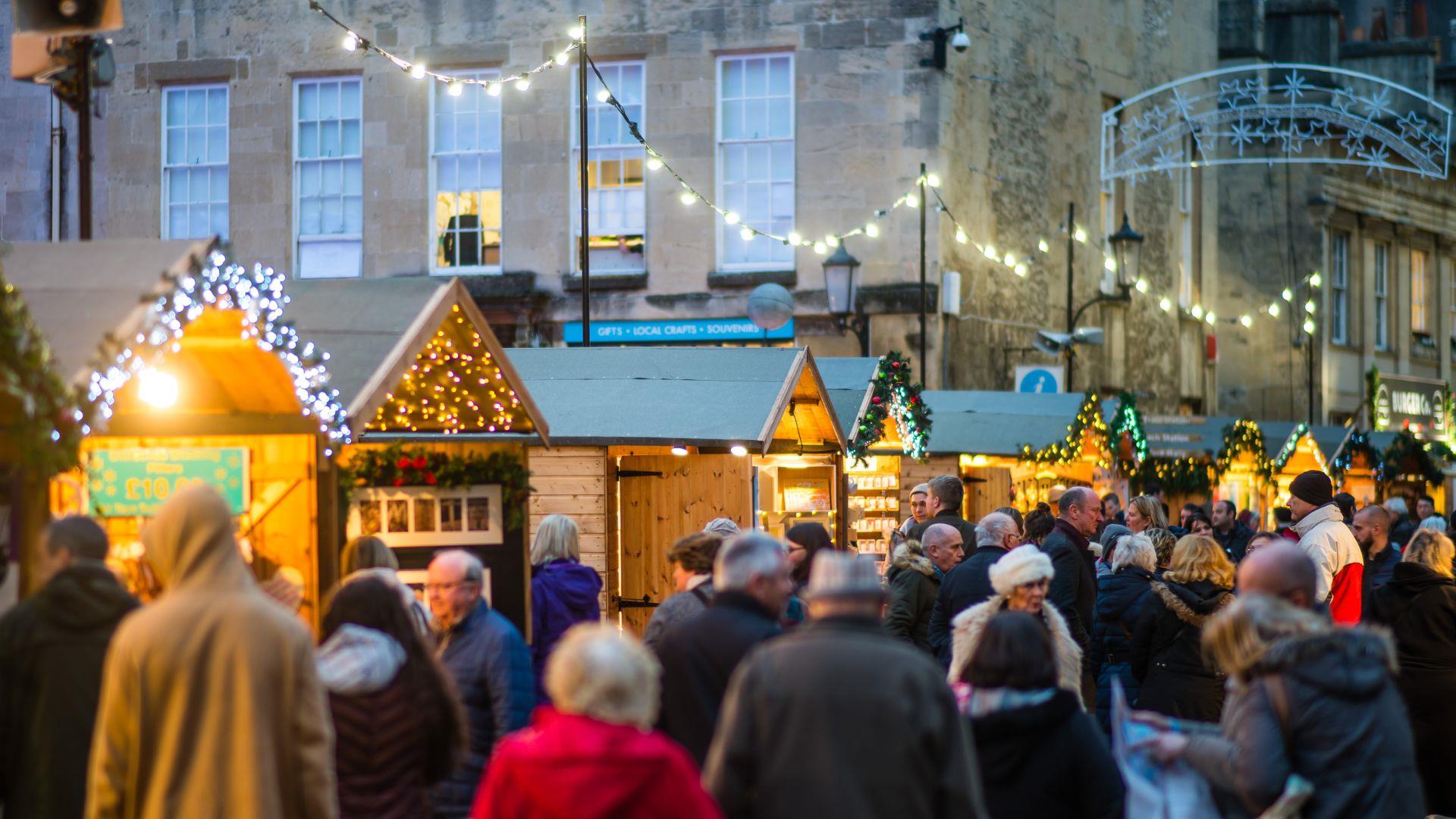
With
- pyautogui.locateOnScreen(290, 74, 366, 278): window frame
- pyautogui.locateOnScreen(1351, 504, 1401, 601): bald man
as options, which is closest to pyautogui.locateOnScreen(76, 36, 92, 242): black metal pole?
pyautogui.locateOnScreen(1351, 504, 1401, 601): bald man

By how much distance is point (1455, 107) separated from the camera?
39.7 metres

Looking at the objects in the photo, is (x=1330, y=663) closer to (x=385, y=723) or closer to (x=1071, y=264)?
(x=385, y=723)

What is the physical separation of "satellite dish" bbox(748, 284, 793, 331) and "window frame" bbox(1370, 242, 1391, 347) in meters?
20.4

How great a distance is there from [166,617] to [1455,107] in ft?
126

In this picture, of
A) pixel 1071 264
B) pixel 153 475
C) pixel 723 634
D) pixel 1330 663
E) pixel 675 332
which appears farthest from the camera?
pixel 1071 264

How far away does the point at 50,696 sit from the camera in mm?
5992

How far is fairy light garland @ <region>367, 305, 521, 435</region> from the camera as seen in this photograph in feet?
31.5

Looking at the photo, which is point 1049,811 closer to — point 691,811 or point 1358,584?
point 691,811

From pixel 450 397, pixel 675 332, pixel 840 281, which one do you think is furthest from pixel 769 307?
pixel 450 397

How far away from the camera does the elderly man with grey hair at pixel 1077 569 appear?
1030cm

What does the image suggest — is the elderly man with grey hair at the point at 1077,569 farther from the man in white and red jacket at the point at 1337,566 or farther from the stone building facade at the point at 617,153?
the stone building facade at the point at 617,153

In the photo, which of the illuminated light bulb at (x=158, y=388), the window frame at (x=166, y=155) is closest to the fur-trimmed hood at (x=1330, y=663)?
the illuminated light bulb at (x=158, y=388)

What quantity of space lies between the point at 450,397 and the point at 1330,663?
5321 mm

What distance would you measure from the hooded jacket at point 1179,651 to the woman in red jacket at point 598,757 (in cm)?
503
